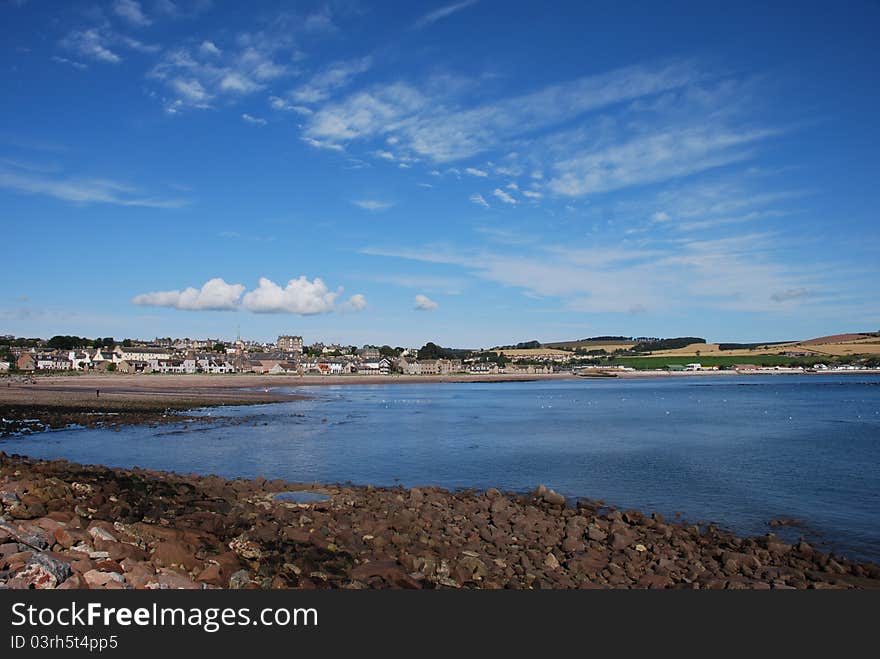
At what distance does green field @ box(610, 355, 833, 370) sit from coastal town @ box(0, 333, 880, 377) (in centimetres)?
22

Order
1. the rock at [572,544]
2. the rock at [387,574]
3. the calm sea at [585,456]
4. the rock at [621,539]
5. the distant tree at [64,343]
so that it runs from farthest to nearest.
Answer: the distant tree at [64,343]
the calm sea at [585,456]
the rock at [621,539]
the rock at [572,544]
the rock at [387,574]

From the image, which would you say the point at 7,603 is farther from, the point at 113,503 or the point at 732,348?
the point at 732,348

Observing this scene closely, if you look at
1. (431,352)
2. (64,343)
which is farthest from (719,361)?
(64,343)

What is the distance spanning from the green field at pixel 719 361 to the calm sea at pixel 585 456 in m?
131

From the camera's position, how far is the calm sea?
16297 millimetres

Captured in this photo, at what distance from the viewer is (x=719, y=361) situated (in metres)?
169

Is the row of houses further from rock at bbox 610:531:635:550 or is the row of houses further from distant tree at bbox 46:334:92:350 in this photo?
rock at bbox 610:531:635:550

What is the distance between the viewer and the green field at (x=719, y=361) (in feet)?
525

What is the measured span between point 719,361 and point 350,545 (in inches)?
6968

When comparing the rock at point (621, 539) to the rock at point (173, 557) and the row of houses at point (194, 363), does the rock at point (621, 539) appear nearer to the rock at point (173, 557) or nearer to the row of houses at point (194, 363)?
the rock at point (173, 557)

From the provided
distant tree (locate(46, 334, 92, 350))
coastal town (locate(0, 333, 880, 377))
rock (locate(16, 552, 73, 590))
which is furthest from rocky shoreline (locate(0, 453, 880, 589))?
distant tree (locate(46, 334, 92, 350))

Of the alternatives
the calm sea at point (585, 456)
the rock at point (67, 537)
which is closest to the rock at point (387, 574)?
the rock at point (67, 537)

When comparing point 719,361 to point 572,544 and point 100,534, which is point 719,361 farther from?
point 100,534

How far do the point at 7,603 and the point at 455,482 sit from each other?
13728mm
